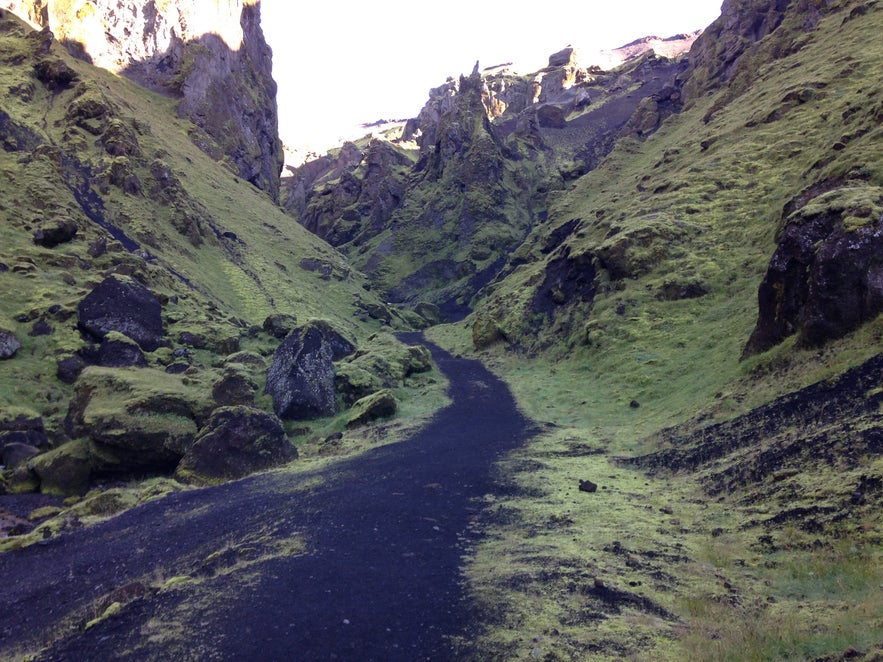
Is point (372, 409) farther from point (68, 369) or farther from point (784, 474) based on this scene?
point (784, 474)

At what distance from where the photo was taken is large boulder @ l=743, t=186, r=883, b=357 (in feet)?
51.5

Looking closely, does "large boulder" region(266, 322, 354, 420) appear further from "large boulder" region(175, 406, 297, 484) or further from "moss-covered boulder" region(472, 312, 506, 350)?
"moss-covered boulder" region(472, 312, 506, 350)

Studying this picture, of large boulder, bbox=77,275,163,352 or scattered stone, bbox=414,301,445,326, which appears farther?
scattered stone, bbox=414,301,445,326

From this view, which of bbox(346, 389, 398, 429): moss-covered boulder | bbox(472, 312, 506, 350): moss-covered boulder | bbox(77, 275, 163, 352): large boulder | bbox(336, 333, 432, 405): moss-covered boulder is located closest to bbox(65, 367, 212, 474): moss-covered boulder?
bbox(77, 275, 163, 352): large boulder

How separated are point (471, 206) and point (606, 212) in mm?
64316

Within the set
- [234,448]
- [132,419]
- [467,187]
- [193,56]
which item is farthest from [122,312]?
[467,187]

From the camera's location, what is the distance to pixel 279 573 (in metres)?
11.2

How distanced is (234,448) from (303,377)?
9172mm

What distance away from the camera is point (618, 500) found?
48.4 feet

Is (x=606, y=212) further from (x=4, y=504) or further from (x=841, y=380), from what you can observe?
(x=4, y=504)

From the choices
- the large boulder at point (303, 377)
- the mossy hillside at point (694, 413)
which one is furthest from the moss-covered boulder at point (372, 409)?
the mossy hillside at point (694, 413)

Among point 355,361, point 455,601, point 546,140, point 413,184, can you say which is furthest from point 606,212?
point 546,140

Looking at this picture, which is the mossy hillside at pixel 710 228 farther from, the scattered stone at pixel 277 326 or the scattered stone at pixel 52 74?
the scattered stone at pixel 52 74

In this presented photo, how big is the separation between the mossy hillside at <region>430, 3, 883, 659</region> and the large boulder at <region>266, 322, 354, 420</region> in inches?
490
